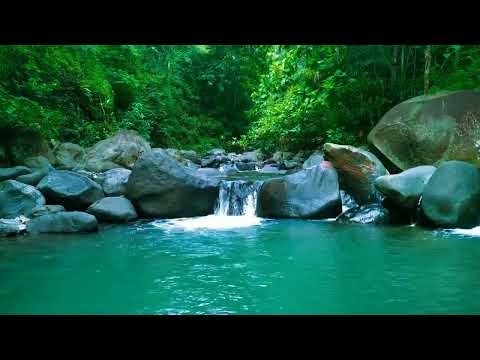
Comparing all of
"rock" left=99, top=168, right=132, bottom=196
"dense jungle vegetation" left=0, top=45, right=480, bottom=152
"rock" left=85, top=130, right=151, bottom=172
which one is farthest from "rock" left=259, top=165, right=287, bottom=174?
"rock" left=99, top=168, right=132, bottom=196

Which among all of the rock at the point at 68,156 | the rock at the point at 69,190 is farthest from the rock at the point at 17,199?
the rock at the point at 68,156

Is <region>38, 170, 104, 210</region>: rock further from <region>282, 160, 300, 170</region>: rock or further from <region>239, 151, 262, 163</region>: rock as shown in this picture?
<region>239, 151, 262, 163</region>: rock

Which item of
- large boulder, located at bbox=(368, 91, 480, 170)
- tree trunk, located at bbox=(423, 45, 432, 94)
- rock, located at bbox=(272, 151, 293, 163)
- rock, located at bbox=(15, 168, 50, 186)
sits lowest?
rock, located at bbox=(272, 151, 293, 163)

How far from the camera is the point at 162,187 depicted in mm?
10117

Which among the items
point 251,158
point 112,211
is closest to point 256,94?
point 251,158

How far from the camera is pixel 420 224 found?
9.11 meters

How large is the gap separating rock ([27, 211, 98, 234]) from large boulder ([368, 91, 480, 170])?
23.5ft

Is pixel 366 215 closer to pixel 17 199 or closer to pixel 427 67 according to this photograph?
pixel 427 67

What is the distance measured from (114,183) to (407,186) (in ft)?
21.1

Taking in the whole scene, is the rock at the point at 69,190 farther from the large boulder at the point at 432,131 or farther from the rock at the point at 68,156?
the large boulder at the point at 432,131

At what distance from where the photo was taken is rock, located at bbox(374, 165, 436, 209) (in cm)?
925

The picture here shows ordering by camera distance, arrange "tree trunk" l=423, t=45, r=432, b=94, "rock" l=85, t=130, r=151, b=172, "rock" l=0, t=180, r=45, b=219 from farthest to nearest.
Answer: "rock" l=85, t=130, r=151, b=172
"tree trunk" l=423, t=45, r=432, b=94
"rock" l=0, t=180, r=45, b=219

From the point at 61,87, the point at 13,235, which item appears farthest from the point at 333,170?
the point at 61,87
